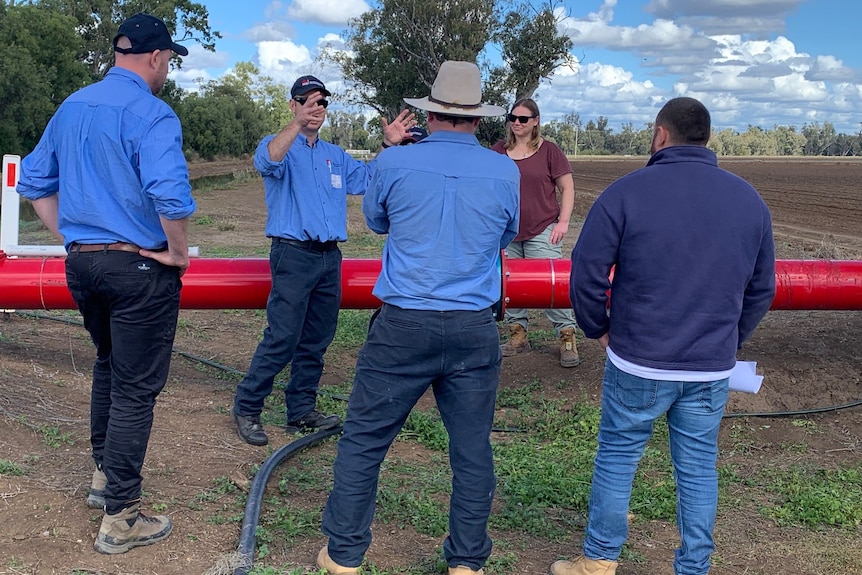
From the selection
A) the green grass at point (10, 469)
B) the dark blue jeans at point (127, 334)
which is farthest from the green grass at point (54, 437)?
the dark blue jeans at point (127, 334)

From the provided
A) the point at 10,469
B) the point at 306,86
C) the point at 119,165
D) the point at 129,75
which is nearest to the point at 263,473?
the point at 10,469

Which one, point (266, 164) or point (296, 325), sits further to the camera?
point (296, 325)

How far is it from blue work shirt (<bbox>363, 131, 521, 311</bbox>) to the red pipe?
251 cm

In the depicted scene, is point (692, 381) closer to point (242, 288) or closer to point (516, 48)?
point (242, 288)

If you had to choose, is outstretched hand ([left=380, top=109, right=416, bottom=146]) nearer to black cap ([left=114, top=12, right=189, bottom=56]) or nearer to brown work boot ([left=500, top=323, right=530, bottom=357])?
black cap ([left=114, top=12, right=189, bottom=56])

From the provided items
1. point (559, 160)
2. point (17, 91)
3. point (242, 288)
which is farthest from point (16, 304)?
point (17, 91)

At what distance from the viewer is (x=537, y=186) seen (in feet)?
22.2

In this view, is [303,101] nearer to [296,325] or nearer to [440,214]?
[296,325]

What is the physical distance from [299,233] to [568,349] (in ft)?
9.53

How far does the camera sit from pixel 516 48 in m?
34.1

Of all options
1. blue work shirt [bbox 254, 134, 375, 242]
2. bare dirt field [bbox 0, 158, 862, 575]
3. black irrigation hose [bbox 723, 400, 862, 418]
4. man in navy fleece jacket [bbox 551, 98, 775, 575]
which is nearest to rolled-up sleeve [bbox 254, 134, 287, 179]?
blue work shirt [bbox 254, 134, 375, 242]

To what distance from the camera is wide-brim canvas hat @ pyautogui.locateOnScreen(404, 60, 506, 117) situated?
3.38 metres

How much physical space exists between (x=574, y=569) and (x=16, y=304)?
4332mm

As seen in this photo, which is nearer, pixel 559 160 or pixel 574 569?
pixel 574 569
